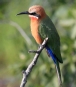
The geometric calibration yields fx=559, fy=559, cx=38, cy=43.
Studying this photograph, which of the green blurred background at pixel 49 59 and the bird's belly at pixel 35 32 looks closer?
the bird's belly at pixel 35 32

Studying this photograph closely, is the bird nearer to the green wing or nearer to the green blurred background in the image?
the green wing

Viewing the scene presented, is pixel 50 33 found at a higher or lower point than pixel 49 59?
higher

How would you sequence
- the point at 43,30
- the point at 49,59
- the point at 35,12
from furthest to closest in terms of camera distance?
the point at 49,59, the point at 43,30, the point at 35,12

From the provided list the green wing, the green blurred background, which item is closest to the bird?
the green wing

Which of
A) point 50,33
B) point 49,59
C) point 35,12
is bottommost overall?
point 49,59

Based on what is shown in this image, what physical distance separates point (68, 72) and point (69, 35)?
1.17ft

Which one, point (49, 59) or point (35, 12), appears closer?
point (35, 12)

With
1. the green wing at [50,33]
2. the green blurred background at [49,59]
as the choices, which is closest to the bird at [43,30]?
the green wing at [50,33]

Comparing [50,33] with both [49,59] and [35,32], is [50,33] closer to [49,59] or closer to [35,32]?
[35,32]

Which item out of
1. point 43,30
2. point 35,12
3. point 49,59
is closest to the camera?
point 35,12

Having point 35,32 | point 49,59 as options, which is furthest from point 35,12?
point 49,59

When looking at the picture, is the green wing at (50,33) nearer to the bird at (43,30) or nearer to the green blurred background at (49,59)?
the bird at (43,30)

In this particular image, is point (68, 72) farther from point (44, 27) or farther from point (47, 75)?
point (44, 27)

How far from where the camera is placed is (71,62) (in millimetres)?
5246
